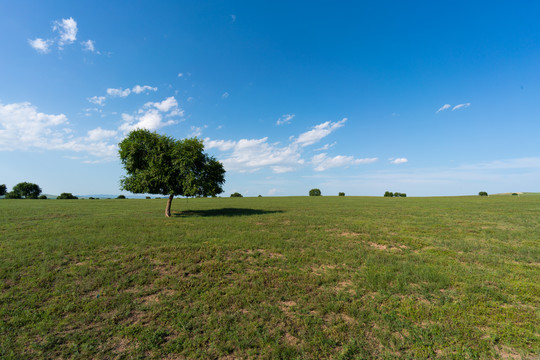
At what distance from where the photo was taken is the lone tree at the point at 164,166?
21.5 metres

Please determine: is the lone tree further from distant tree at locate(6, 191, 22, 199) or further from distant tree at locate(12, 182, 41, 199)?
distant tree at locate(6, 191, 22, 199)

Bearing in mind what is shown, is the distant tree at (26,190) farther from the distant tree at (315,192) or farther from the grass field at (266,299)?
Answer: the distant tree at (315,192)

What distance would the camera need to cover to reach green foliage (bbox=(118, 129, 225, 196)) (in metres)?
21.5

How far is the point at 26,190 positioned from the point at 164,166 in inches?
3219

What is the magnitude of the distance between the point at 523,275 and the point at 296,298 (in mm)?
9208

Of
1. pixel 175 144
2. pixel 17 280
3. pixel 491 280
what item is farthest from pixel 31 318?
pixel 175 144

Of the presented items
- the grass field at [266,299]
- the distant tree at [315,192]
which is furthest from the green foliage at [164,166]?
the distant tree at [315,192]

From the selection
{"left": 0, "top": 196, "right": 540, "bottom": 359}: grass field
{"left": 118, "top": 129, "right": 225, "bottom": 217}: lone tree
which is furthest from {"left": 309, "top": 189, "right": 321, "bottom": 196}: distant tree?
{"left": 0, "top": 196, "right": 540, "bottom": 359}: grass field

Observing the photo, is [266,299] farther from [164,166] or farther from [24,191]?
[24,191]

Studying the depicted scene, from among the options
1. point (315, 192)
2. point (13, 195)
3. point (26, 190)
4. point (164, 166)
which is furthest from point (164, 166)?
point (13, 195)

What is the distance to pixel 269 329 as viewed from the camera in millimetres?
4953

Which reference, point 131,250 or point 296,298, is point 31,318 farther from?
point 296,298

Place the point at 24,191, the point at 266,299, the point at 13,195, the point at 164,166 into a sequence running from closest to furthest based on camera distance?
the point at 266,299 < the point at 164,166 < the point at 13,195 < the point at 24,191

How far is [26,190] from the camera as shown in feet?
217
